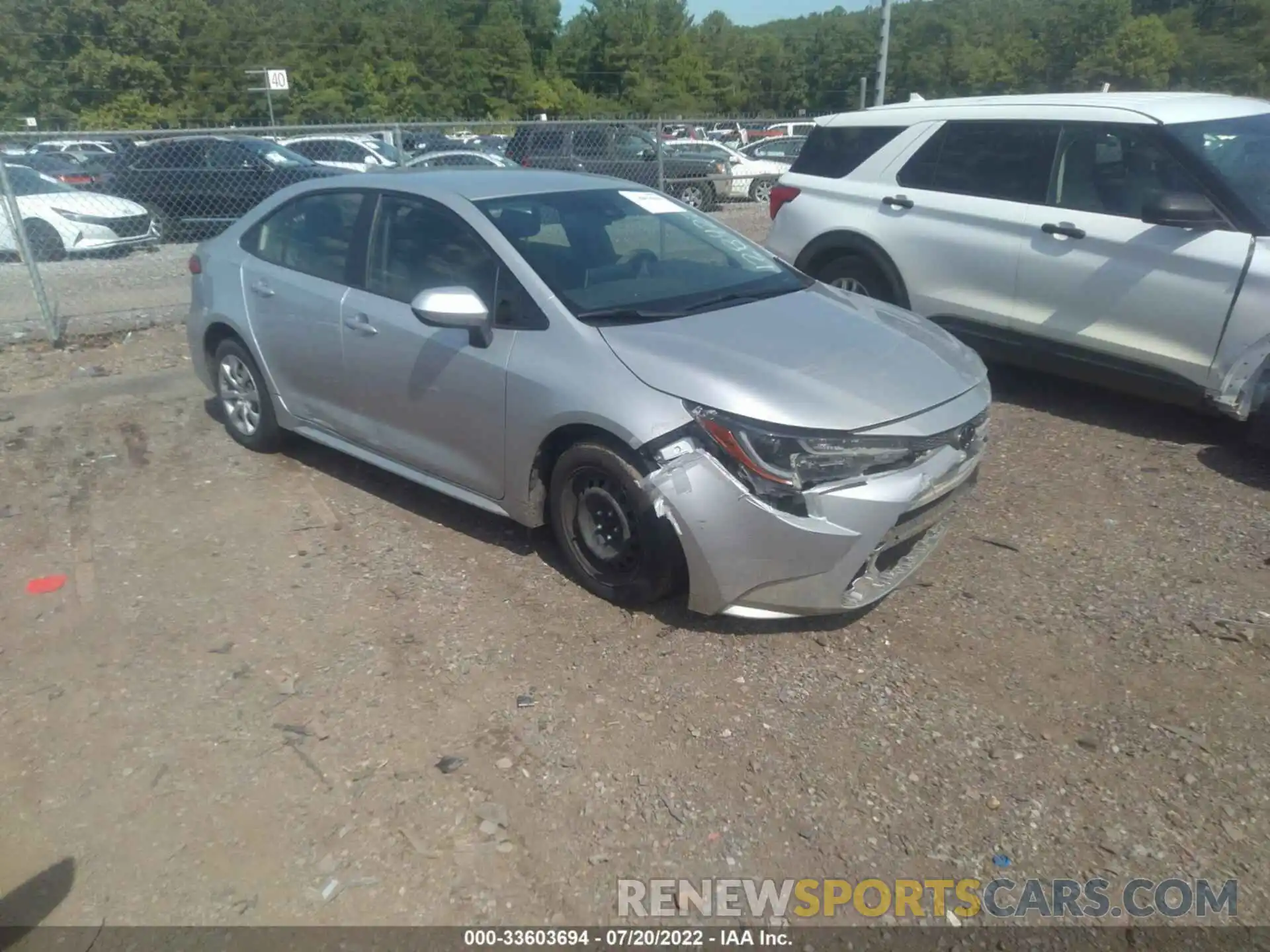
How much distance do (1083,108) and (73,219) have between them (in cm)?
1159

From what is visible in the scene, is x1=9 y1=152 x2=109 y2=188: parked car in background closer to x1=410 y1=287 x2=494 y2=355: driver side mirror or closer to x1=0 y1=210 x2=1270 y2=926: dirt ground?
x1=0 y1=210 x2=1270 y2=926: dirt ground

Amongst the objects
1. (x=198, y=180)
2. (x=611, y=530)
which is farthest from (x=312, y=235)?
(x=198, y=180)

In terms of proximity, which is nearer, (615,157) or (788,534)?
(788,534)

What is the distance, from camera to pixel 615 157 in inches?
577

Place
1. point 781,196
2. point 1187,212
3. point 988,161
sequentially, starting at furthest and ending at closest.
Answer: point 781,196 → point 988,161 → point 1187,212

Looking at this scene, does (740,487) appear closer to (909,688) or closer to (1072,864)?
(909,688)

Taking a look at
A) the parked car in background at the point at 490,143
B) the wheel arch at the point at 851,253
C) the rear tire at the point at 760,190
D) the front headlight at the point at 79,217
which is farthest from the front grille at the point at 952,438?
the parked car in background at the point at 490,143

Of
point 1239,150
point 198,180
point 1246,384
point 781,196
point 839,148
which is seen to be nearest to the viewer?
point 1246,384

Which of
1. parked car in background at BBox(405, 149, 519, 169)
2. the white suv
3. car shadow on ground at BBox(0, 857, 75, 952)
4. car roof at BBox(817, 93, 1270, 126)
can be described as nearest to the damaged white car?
the white suv

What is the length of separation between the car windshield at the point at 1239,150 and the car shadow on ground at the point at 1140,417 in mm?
1216

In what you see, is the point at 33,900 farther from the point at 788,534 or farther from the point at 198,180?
the point at 198,180

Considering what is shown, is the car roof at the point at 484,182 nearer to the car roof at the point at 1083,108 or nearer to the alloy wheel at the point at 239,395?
the alloy wheel at the point at 239,395

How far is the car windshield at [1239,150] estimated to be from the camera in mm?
5176

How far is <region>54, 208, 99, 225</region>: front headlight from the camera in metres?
12.1
